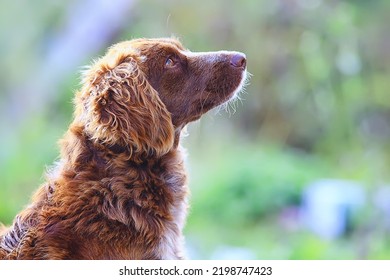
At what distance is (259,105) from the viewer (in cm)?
664

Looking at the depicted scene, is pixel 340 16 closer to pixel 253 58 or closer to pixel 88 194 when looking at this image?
pixel 253 58

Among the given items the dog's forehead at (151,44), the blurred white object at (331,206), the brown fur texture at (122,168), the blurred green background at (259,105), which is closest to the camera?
the brown fur texture at (122,168)

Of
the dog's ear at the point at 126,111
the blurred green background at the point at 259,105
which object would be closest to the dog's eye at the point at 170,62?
the dog's ear at the point at 126,111

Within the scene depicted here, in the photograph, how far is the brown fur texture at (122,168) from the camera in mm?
2350

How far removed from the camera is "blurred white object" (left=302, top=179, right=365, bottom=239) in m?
5.35

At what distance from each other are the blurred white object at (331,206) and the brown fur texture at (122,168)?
2867 mm

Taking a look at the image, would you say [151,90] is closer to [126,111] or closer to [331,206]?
[126,111]

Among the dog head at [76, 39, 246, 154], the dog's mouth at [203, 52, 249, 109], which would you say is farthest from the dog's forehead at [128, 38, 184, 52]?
the dog's mouth at [203, 52, 249, 109]

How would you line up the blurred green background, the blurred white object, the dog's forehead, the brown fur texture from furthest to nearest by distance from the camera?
1. the blurred green background
2. the blurred white object
3. the dog's forehead
4. the brown fur texture

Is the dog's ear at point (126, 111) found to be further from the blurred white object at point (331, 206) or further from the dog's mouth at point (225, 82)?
the blurred white object at point (331, 206)

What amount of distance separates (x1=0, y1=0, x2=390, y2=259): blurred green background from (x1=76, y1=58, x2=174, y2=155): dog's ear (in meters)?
2.70

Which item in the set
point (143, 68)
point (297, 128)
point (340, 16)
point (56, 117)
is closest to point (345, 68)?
point (340, 16)

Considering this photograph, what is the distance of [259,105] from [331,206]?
151 centimetres

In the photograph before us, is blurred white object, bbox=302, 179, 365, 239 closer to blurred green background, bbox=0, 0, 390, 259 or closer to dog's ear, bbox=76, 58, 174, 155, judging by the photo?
blurred green background, bbox=0, 0, 390, 259
